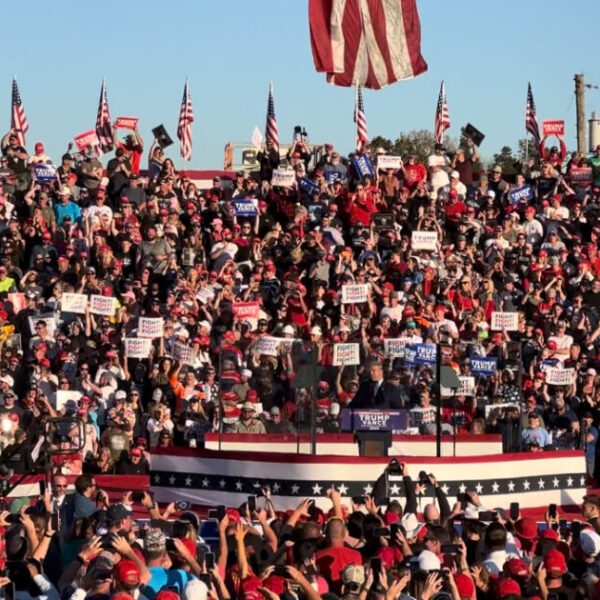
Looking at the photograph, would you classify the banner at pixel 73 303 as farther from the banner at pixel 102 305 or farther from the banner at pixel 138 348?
the banner at pixel 138 348

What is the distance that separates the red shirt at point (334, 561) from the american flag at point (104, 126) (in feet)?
85.0

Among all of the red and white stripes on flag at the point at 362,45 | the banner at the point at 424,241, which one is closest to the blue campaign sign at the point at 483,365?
the banner at the point at 424,241

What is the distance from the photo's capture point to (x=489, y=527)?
1653 centimetres

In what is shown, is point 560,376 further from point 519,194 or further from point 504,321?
point 519,194

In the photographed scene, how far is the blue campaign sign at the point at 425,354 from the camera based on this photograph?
87.9 ft

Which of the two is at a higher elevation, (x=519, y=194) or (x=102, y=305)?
(x=519, y=194)

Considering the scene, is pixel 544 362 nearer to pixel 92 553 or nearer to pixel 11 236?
pixel 11 236

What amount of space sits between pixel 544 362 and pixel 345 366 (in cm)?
559

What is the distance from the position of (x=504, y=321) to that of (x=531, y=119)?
530 inches

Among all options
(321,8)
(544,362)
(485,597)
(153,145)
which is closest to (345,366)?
(544,362)

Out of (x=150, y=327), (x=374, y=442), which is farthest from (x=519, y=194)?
(x=374, y=442)

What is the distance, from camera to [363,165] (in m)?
37.3

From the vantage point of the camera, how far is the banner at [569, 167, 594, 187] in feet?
125

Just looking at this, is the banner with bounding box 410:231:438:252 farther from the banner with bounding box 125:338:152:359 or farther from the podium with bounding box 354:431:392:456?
the podium with bounding box 354:431:392:456
